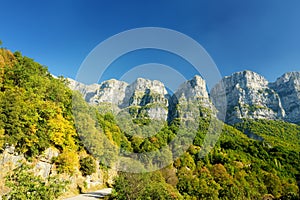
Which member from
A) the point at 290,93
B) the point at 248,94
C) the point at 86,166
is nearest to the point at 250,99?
the point at 248,94

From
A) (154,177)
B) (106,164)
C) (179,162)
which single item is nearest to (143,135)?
(179,162)

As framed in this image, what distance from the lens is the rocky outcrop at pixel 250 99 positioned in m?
118

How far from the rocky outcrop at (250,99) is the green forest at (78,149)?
7495cm

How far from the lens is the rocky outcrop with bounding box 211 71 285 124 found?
118188 mm

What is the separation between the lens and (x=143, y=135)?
36844 millimetres

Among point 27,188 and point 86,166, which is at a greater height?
point 86,166

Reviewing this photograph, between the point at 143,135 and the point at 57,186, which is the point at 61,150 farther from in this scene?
the point at 143,135

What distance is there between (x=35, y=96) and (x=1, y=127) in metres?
4.84

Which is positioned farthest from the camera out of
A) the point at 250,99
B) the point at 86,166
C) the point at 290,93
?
the point at 250,99

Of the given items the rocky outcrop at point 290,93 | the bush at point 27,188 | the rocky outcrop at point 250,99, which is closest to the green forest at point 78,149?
the bush at point 27,188

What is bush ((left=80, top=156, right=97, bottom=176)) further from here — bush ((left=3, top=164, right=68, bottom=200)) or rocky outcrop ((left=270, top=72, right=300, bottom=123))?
rocky outcrop ((left=270, top=72, right=300, bottom=123))

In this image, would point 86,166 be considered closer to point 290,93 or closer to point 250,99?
point 250,99

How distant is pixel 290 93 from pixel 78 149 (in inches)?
5590

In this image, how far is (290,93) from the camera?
13100 cm
